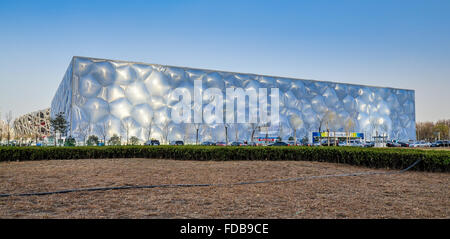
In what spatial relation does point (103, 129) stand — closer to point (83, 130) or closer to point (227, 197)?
point (83, 130)

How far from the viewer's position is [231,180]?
7918 millimetres

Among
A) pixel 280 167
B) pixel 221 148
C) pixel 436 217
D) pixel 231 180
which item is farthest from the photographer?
pixel 221 148

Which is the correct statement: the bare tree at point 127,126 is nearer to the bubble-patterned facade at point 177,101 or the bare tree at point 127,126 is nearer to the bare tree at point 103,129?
the bubble-patterned facade at point 177,101

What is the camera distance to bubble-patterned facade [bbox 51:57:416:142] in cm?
3366

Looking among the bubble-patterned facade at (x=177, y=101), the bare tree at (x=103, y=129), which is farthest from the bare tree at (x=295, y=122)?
the bare tree at (x=103, y=129)

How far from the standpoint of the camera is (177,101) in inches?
1479

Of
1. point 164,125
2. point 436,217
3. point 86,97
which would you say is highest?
point 86,97

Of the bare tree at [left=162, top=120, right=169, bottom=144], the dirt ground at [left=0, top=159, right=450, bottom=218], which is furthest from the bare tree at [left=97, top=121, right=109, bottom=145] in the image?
the dirt ground at [left=0, top=159, right=450, bottom=218]

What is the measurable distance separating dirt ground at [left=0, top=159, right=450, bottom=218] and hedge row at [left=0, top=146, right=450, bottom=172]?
5.28ft

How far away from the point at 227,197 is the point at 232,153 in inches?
287

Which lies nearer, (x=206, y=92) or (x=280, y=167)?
(x=280, y=167)
